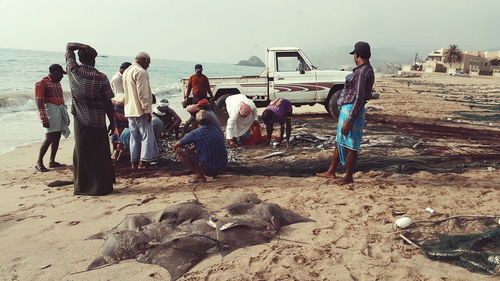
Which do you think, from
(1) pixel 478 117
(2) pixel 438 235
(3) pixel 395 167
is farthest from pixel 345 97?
(1) pixel 478 117

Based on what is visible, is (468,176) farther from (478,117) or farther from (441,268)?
(478,117)

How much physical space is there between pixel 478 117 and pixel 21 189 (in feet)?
40.6

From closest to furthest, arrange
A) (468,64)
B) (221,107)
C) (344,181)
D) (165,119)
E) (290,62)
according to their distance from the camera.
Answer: (344,181) < (165,119) < (221,107) < (290,62) < (468,64)

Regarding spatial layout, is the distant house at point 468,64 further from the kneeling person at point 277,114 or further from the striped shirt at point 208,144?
the striped shirt at point 208,144

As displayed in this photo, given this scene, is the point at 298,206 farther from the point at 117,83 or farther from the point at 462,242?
the point at 117,83

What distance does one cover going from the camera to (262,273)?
2486 mm

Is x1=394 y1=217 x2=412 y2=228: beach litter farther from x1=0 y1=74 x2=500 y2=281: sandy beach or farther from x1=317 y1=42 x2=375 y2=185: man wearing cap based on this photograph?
x1=317 y1=42 x2=375 y2=185: man wearing cap

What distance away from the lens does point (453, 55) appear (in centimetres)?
6128

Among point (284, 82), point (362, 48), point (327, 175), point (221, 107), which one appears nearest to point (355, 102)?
point (362, 48)

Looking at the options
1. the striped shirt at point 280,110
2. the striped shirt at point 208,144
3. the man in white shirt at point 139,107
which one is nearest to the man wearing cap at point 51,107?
the man in white shirt at point 139,107

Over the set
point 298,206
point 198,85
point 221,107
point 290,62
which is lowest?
point 298,206

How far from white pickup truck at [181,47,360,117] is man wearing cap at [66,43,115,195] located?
533cm

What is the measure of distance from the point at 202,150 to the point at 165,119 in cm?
296

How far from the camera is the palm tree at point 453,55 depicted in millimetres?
60875
